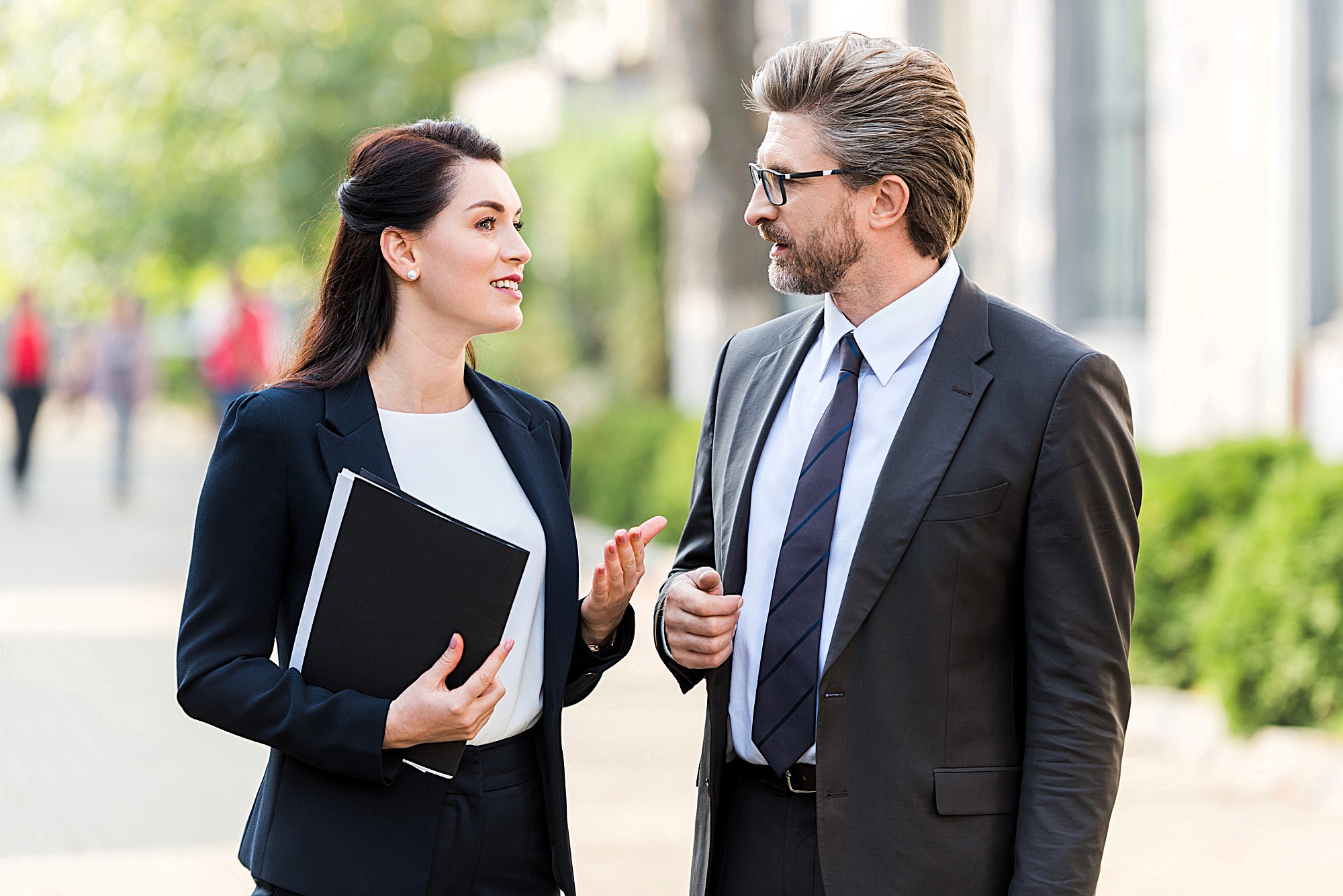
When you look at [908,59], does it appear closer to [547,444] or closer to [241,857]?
[547,444]

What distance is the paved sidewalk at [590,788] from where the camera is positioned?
5.77 m

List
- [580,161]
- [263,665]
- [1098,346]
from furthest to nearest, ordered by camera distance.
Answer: [580,161], [1098,346], [263,665]

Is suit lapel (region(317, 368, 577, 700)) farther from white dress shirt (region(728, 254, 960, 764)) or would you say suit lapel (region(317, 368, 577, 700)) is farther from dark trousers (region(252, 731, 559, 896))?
white dress shirt (region(728, 254, 960, 764))

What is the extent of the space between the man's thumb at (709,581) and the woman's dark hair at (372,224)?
0.75m

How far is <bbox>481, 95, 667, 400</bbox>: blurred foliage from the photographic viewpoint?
648 inches

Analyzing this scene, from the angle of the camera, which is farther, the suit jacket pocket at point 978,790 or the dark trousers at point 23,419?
the dark trousers at point 23,419

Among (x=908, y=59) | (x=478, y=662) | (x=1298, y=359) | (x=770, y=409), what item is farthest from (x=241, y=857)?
(x=1298, y=359)

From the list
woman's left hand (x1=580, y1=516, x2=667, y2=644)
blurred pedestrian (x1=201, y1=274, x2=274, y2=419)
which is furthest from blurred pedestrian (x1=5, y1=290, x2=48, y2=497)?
woman's left hand (x1=580, y1=516, x2=667, y2=644)

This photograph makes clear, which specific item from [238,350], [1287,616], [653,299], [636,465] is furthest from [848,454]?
[238,350]

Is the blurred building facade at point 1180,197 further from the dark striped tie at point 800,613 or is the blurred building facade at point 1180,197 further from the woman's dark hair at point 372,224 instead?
the woman's dark hair at point 372,224

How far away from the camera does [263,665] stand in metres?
2.67

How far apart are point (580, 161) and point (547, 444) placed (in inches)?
568

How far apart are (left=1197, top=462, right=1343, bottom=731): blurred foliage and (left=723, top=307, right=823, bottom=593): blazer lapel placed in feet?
14.4

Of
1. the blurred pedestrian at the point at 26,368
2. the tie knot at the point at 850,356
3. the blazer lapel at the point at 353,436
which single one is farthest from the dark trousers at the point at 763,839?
the blurred pedestrian at the point at 26,368
